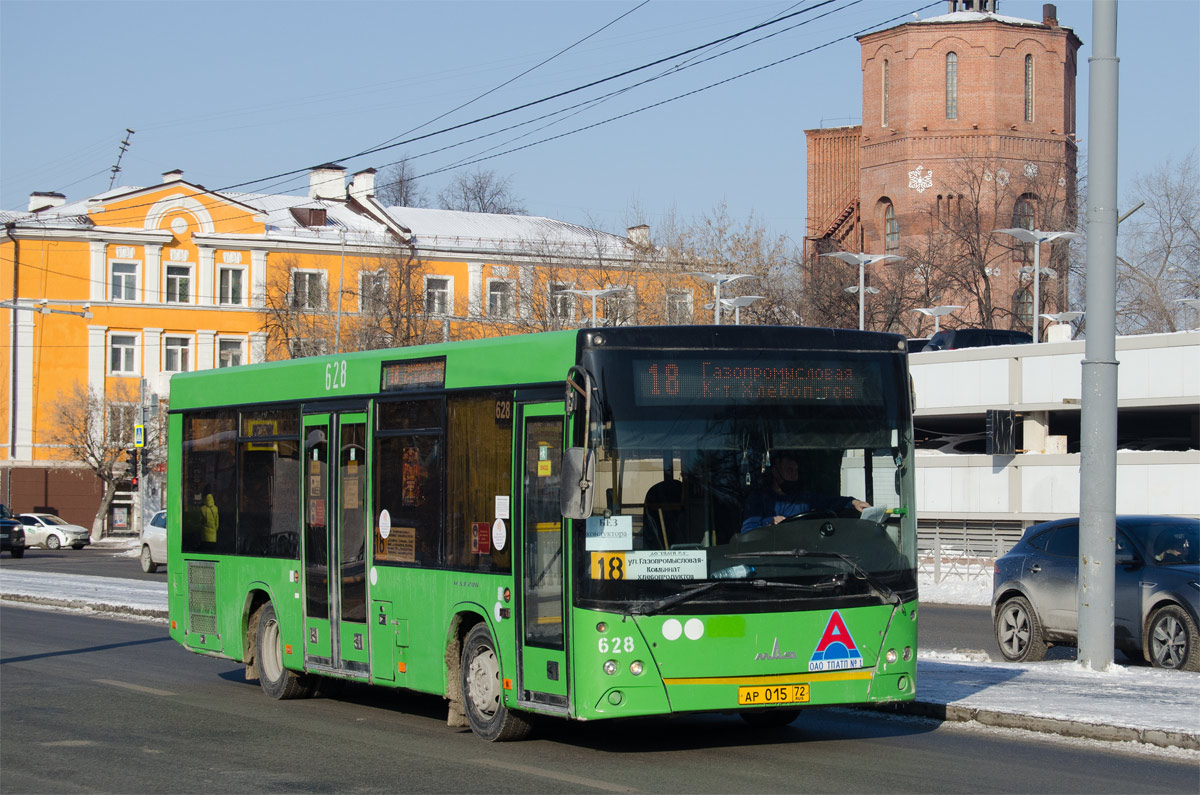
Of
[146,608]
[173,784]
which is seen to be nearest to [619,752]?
[173,784]

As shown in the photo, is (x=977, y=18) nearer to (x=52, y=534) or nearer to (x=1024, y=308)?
(x=1024, y=308)

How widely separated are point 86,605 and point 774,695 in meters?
18.3

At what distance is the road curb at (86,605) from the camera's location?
915 inches

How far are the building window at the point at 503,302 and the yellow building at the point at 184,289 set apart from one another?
0.14 meters

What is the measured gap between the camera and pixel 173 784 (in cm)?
916

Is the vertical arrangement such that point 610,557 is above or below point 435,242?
below

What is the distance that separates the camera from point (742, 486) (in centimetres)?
958

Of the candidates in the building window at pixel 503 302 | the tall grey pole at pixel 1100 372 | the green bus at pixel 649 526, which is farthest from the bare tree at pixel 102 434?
the green bus at pixel 649 526

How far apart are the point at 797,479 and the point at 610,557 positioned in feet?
4.24

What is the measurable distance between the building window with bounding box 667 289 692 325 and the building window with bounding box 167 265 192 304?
27.5 meters

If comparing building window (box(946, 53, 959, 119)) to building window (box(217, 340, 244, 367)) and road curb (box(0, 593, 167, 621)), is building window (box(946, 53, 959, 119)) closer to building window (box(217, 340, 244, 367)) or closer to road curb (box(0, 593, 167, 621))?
building window (box(217, 340, 244, 367))

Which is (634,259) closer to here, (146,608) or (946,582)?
(946,582)

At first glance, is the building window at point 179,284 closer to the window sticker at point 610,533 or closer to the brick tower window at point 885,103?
the brick tower window at point 885,103

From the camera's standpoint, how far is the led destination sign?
31.8 ft
